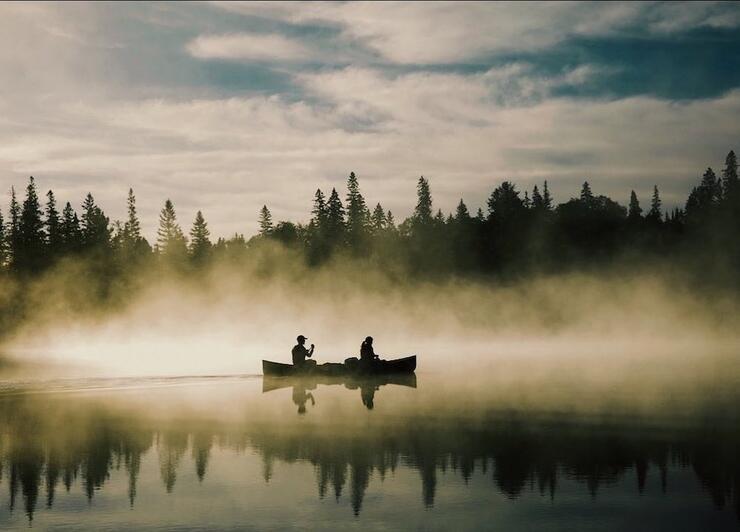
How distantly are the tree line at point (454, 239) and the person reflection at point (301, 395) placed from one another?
10181 centimetres

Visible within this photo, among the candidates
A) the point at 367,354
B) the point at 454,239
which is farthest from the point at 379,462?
the point at 454,239

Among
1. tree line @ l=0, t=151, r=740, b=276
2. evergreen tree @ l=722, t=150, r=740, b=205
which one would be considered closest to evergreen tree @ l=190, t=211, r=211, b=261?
tree line @ l=0, t=151, r=740, b=276

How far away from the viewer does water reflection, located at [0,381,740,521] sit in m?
21.7

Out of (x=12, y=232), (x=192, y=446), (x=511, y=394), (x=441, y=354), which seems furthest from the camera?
(x=12, y=232)

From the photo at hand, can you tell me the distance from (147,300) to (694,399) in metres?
139

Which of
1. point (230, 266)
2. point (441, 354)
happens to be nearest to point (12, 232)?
point (230, 266)

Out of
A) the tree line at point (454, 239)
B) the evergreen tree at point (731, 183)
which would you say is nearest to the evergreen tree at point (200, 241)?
the tree line at point (454, 239)

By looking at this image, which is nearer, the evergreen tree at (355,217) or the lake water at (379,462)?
the lake water at (379,462)

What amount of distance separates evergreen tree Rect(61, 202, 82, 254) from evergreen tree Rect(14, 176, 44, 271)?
442 cm

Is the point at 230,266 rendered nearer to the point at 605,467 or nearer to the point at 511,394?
the point at 511,394

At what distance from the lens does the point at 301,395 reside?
4562 cm

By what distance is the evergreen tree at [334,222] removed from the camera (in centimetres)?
16325

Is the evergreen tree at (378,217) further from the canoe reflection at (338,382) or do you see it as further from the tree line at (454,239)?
the canoe reflection at (338,382)

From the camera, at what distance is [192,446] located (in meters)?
28.2
